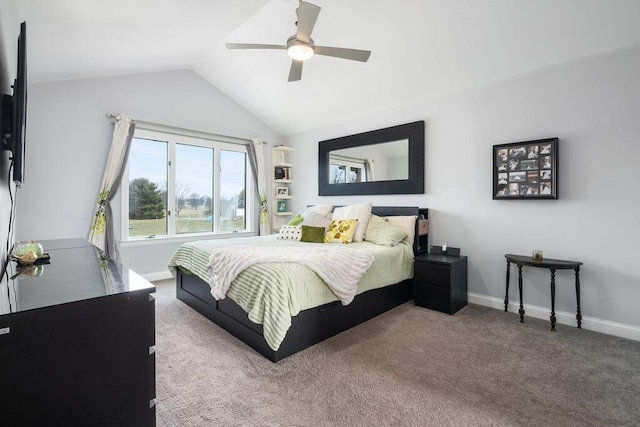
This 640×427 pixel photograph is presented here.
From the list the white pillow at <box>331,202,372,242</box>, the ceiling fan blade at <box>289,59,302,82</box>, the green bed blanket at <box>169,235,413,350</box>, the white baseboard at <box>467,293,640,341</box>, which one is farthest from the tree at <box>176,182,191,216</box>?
the white baseboard at <box>467,293,640,341</box>

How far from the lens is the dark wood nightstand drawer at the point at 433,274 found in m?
3.12

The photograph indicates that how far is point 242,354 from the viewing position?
2.29 metres

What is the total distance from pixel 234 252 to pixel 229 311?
1.68 feet

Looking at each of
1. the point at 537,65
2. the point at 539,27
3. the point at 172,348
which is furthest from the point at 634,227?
the point at 172,348

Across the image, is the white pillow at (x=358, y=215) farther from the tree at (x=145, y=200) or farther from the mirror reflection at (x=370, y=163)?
the tree at (x=145, y=200)

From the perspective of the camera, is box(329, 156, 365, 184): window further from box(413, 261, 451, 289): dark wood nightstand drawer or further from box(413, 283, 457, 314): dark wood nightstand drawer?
box(413, 283, 457, 314): dark wood nightstand drawer

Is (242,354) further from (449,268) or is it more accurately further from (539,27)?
(539,27)

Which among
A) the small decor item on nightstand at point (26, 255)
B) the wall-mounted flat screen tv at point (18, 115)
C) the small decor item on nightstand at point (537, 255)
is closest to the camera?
the wall-mounted flat screen tv at point (18, 115)

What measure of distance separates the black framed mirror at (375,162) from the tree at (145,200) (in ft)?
8.36

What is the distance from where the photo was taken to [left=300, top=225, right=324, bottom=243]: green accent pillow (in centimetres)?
371

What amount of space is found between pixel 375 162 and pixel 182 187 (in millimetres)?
3035

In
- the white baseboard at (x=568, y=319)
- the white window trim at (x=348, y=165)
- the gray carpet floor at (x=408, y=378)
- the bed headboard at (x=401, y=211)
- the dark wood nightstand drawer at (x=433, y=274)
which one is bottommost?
the gray carpet floor at (x=408, y=378)

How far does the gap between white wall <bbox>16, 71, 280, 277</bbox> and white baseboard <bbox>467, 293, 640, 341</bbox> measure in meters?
4.35

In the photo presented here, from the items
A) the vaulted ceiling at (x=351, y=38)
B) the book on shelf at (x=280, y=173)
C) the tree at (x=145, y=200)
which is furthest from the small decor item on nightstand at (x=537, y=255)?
the tree at (x=145, y=200)
